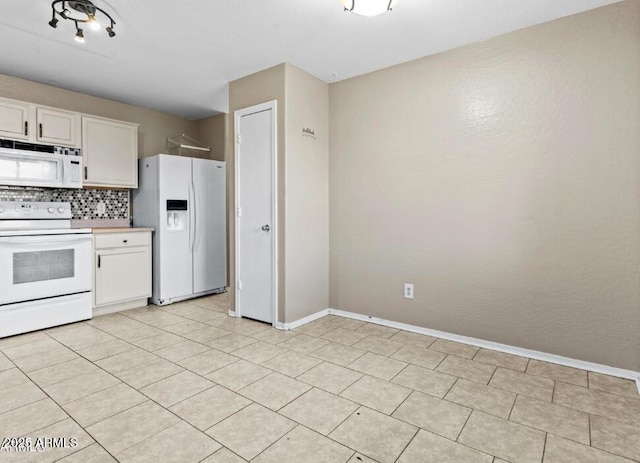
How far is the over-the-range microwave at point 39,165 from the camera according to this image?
11.2 ft

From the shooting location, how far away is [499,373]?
247 cm

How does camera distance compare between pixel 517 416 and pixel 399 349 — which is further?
pixel 399 349

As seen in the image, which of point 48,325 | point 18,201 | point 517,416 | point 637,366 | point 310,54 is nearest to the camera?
point 517,416

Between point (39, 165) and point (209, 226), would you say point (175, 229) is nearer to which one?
point (209, 226)

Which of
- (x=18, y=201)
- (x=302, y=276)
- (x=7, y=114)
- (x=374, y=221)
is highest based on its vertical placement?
(x=7, y=114)

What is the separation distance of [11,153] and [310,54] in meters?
2.96

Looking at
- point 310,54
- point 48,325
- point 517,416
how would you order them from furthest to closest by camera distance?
point 48,325 < point 310,54 < point 517,416

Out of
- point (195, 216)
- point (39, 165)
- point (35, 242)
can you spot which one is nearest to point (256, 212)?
point (195, 216)

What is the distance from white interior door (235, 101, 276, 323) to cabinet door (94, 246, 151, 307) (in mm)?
1242

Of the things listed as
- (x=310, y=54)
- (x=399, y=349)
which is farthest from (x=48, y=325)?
(x=310, y=54)

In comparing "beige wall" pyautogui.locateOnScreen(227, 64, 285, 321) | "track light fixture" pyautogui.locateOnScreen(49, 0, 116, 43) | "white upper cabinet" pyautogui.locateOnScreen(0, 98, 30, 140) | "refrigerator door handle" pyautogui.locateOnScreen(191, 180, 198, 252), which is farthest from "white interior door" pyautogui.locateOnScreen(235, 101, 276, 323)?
"white upper cabinet" pyautogui.locateOnScreen(0, 98, 30, 140)

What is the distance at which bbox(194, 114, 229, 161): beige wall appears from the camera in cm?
515

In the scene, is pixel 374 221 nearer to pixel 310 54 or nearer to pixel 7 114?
pixel 310 54

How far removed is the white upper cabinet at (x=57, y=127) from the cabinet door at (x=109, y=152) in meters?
0.09
